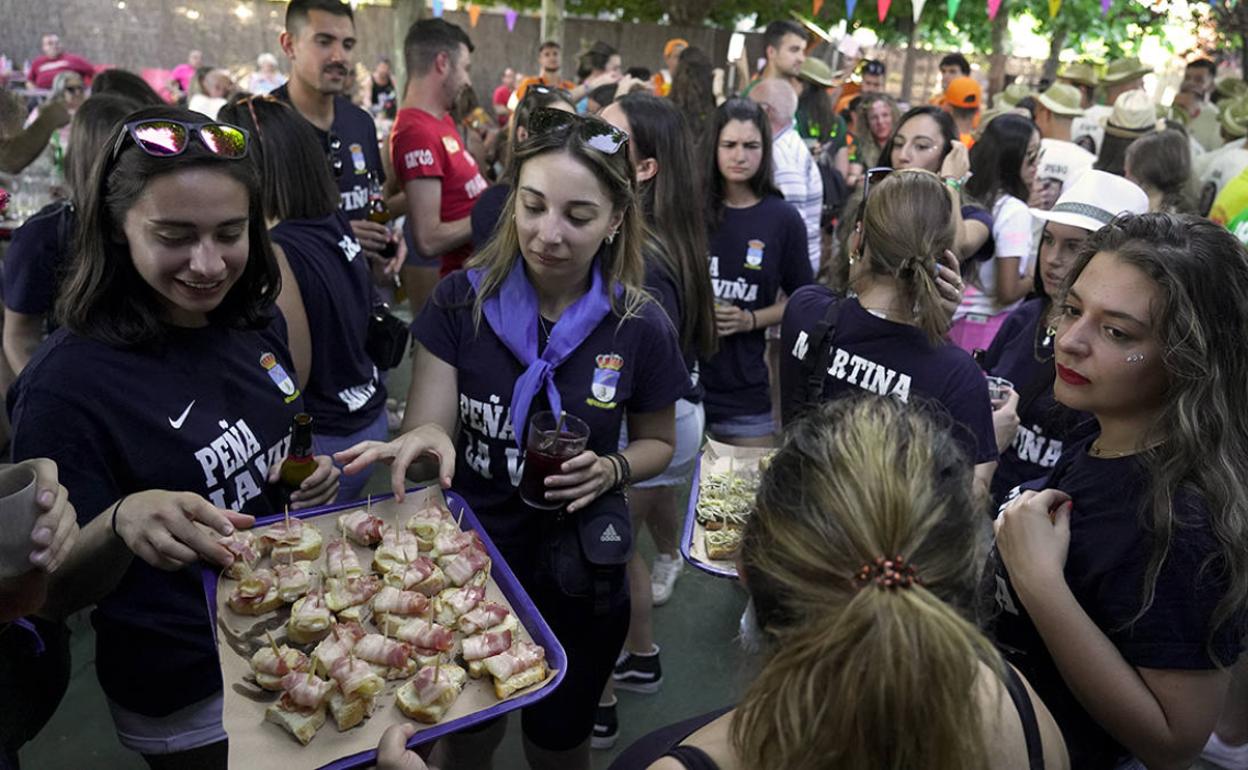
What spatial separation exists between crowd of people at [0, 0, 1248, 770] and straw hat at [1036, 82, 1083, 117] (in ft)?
11.2

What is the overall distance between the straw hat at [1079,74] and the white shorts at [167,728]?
906cm

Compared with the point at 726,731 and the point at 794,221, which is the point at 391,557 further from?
the point at 794,221

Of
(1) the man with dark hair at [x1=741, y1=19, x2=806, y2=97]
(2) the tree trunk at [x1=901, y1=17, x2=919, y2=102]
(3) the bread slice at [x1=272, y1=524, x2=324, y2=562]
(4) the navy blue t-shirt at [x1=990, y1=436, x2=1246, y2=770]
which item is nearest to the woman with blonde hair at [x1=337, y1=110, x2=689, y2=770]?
(3) the bread slice at [x1=272, y1=524, x2=324, y2=562]

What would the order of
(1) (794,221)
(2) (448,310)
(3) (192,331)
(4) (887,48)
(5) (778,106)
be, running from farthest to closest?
(4) (887,48) → (5) (778,106) → (1) (794,221) → (2) (448,310) → (3) (192,331)

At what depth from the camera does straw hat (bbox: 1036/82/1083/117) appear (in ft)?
21.6

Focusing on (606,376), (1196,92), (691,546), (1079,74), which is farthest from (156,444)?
(1196,92)

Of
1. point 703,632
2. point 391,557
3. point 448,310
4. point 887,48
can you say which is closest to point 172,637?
point 391,557

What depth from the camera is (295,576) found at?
197 centimetres

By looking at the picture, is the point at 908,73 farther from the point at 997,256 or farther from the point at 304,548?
the point at 304,548

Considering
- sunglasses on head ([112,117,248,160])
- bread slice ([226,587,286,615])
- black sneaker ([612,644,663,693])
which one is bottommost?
black sneaker ([612,644,663,693])

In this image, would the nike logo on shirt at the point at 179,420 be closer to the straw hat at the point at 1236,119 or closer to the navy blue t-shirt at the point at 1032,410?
the navy blue t-shirt at the point at 1032,410

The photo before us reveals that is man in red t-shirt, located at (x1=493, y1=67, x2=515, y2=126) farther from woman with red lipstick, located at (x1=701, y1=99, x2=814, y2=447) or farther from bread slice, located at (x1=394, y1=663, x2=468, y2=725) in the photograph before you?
bread slice, located at (x1=394, y1=663, x2=468, y2=725)

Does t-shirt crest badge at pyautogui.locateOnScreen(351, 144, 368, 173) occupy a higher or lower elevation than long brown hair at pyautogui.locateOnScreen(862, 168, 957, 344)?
lower

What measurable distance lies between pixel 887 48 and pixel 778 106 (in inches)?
692
